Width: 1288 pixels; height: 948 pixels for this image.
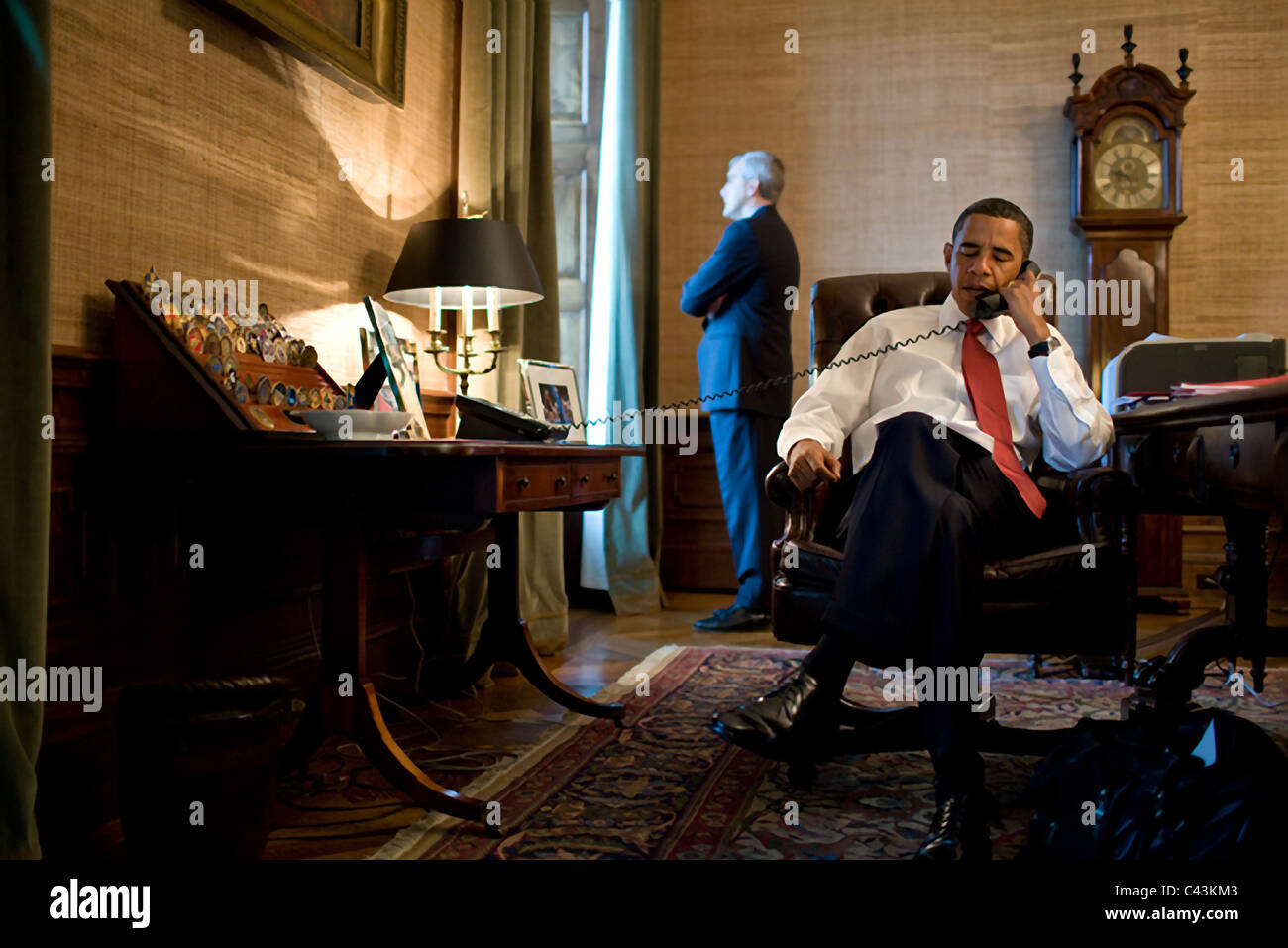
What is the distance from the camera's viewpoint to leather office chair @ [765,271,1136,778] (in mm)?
1630

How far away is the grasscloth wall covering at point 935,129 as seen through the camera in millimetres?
4207

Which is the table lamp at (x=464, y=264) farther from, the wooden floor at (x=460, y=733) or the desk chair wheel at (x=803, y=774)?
the desk chair wheel at (x=803, y=774)

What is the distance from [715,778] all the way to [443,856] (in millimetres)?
584

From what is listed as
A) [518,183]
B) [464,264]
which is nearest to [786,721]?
[464,264]

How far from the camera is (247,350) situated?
1810 mm

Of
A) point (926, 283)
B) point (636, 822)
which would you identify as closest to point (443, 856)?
point (636, 822)

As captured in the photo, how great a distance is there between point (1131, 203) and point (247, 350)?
12.3ft

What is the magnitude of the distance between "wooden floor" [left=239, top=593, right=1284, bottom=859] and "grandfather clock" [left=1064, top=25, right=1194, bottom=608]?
1.45 ft

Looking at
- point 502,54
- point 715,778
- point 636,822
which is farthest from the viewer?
point 502,54

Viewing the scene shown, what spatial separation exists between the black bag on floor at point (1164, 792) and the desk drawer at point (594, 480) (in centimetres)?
102

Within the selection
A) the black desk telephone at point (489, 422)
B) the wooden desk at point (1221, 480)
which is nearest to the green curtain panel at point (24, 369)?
the black desk telephone at point (489, 422)

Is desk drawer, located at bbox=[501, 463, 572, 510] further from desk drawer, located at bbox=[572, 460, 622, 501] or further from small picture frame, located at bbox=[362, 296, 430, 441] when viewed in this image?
small picture frame, located at bbox=[362, 296, 430, 441]
